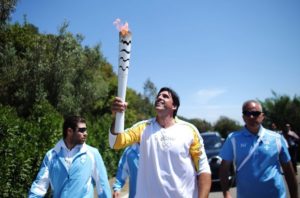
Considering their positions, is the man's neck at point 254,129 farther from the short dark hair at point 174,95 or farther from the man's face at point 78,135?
the man's face at point 78,135

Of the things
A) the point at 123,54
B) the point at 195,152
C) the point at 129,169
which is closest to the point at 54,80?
the point at 129,169

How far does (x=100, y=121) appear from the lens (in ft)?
62.1

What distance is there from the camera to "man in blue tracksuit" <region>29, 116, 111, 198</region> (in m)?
4.71

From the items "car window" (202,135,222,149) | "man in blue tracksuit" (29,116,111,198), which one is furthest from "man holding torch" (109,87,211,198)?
"car window" (202,135,222,149)

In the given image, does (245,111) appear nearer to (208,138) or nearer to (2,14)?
(208,138)

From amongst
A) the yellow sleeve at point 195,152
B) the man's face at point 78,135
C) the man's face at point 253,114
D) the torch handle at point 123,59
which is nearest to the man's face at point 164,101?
the yellow sleeve at point 195,152

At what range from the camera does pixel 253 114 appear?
4.69 m

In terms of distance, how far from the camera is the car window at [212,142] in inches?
580

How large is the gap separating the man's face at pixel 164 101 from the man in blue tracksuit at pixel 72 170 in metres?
1.64

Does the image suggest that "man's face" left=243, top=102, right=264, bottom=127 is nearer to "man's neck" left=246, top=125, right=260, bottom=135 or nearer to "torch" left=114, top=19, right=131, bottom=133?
"man's neck" left=246, top=125, right=260, bottom=135

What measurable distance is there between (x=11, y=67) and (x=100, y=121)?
668 cm

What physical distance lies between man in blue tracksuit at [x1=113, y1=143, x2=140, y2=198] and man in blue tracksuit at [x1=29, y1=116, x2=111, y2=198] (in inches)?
25.5

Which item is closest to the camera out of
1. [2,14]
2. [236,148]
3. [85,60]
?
[236,148]

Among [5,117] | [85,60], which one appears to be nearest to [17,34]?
[85,60]
